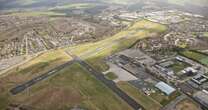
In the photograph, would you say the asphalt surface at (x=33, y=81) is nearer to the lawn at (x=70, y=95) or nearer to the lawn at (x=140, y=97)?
the lawn at (x=70, y=95)

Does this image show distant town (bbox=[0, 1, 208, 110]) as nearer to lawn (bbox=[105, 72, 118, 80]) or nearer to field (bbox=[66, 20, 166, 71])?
field (bbox=[66, 20, 166, 71])

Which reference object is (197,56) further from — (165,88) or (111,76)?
(111,76)

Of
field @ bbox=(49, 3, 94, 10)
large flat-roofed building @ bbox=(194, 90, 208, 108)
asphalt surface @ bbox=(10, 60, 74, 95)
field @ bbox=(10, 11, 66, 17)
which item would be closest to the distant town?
asphalt surface @ bbox=(10, 60, 74, 95)

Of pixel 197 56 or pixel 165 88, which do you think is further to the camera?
pixel 197 56

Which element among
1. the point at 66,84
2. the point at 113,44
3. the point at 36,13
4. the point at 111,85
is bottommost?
the point at 111,85

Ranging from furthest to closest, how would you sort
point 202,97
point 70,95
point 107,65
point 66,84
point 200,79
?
point 107,65 → point 66,84 → point 200,79 → point 70,95 → point 202,97

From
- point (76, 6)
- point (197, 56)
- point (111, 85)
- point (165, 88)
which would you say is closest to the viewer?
point (165, 88)

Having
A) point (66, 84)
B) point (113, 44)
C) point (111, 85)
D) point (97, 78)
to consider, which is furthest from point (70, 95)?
point (113, 44)

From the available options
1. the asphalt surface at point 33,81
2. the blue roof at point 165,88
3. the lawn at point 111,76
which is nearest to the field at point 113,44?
the lawn at point 111,76

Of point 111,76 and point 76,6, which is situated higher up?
point 76,6
